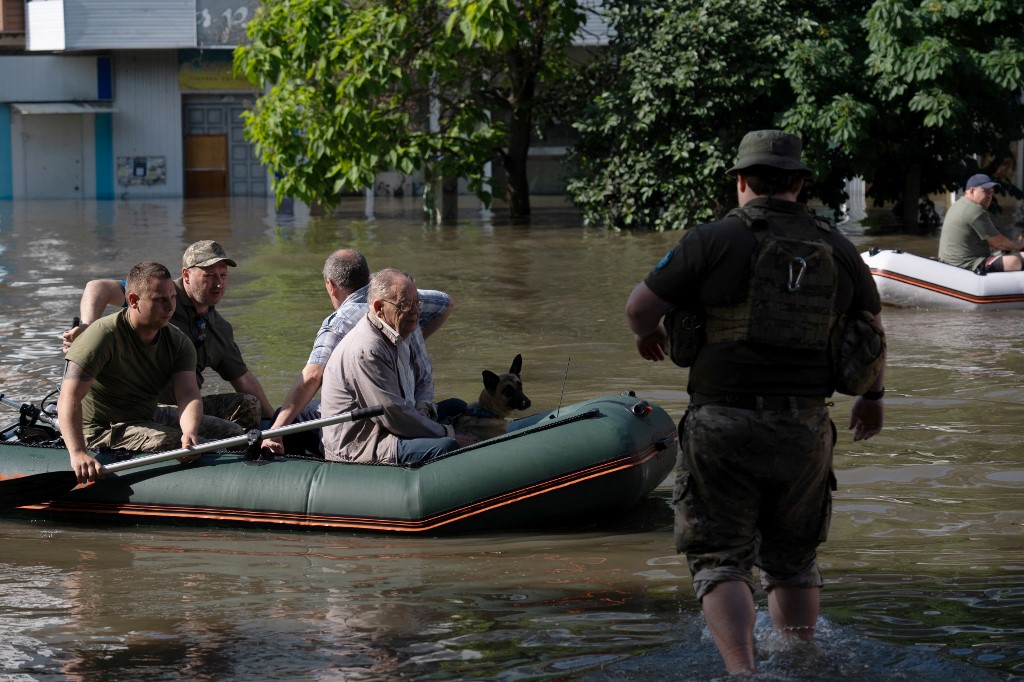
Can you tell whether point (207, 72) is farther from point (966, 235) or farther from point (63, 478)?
point (63, 478)

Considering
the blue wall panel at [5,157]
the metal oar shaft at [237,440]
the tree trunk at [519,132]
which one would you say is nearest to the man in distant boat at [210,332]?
the metal oar shaft at [237,440]

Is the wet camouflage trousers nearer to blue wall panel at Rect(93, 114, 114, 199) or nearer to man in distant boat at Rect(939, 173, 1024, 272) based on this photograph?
man in distant boat at Rect(939, 173, 1024, 272)

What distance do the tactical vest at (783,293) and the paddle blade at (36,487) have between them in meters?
3.48

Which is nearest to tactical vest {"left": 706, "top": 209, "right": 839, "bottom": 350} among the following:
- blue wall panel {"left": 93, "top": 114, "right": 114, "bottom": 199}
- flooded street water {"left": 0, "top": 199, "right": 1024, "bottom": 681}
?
flooded street water {"left": 0, "top": 199, "right": 1024, "bottom": 681}

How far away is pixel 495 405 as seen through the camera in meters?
6.76

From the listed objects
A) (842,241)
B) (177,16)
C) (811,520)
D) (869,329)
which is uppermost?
(177,16)

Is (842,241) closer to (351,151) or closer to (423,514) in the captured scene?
(423,514)

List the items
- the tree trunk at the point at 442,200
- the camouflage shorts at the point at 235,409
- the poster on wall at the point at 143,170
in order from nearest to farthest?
the camouflage shorts at the point at 235,409, the tree trunk at the point at 442,200, the poster on wall at the point at 143,170

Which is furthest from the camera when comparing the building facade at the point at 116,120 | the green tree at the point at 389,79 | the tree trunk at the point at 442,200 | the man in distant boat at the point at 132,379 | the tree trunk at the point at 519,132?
the building facade at the point at 116,120

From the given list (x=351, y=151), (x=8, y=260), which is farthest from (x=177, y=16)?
(x=8, y=260)

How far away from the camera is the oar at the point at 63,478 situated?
19.8 feet

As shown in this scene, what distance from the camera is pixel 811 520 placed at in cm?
409

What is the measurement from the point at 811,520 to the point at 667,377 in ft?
18.5

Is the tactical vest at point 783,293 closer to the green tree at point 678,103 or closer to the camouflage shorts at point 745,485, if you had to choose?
the camouflage shorts at point 745,485
